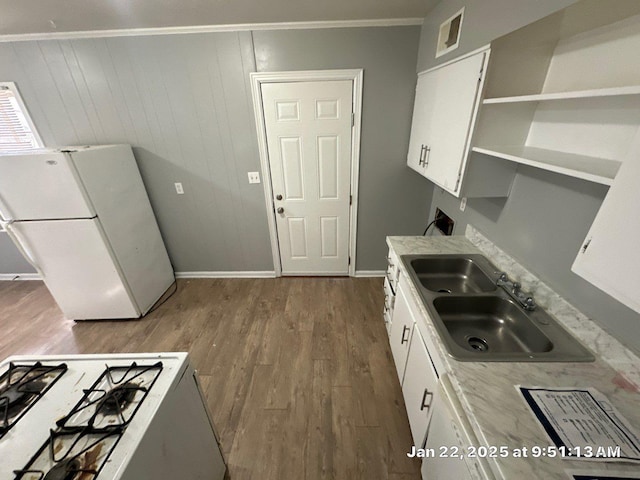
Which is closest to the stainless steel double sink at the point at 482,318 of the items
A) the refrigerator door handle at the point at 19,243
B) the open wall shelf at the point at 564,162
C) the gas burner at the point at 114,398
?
the open wall shelf at the point at 564,162

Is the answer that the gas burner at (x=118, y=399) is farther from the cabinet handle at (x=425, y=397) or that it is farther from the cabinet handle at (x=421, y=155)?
the cabinet handle at (x=421, y=155)

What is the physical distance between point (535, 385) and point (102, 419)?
4.79 ft

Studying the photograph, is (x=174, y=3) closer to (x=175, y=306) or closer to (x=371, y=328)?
(x=175, y=306)

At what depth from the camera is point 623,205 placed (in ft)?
2.14

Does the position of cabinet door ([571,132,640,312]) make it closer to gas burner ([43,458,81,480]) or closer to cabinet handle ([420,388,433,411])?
cabinet handle ([420,388,433,411])

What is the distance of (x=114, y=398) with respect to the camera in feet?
2.80

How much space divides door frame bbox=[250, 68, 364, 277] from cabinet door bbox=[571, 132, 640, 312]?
6.22ft

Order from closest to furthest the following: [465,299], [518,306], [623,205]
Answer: [623,205] < [518,306] < [465,299]

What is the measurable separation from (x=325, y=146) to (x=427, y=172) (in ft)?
3.30

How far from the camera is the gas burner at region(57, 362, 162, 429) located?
0.80 meters

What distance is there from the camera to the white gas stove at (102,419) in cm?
71

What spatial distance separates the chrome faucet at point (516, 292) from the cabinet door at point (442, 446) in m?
0.62


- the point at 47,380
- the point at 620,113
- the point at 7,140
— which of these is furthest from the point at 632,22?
the point at 7,140

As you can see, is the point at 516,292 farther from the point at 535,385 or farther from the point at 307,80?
the point at 307,80
